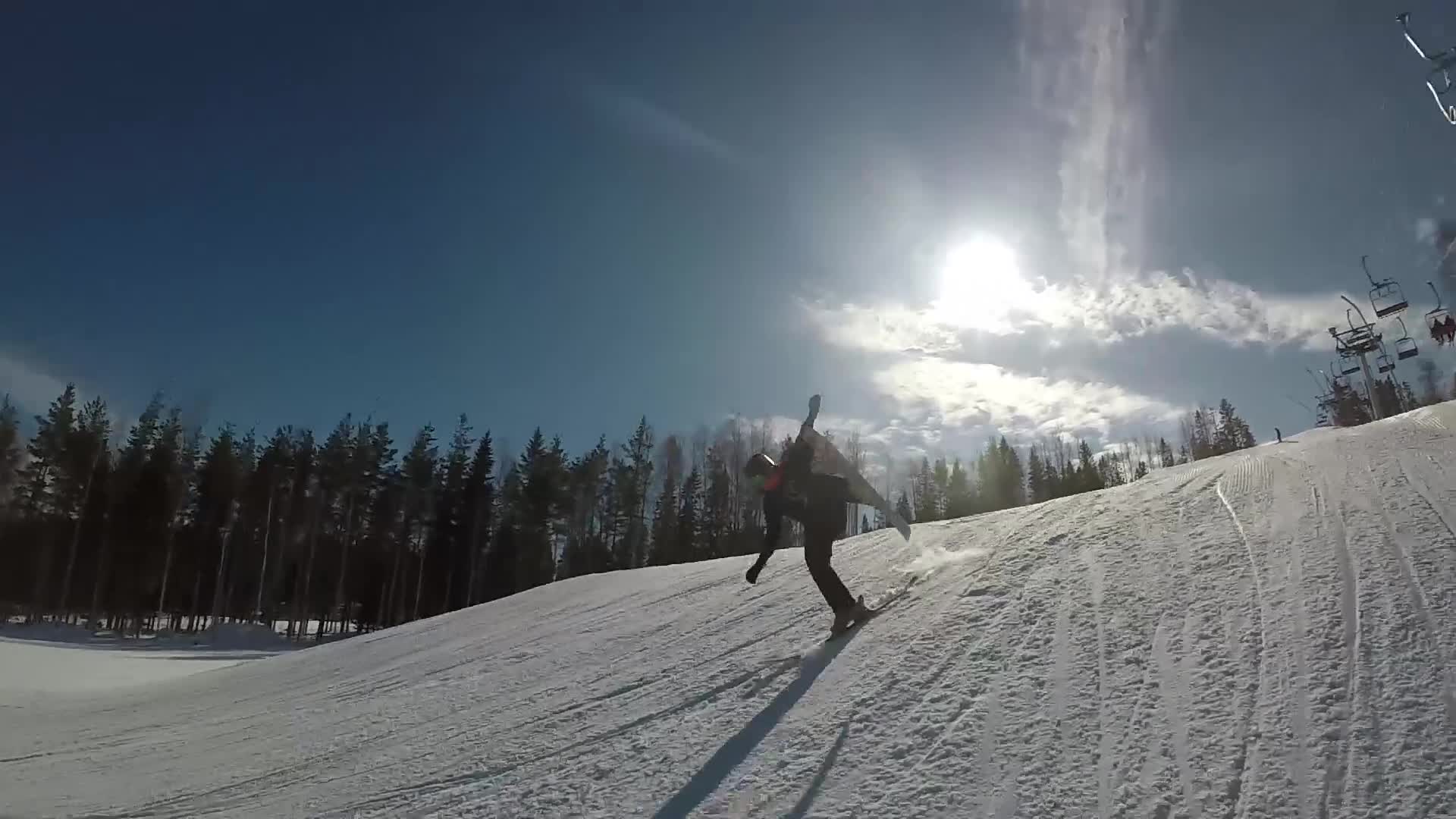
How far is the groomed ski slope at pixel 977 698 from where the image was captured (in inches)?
147

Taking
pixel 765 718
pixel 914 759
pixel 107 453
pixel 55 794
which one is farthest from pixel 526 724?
pixel 107 453

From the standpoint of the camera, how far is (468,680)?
27.8 ft

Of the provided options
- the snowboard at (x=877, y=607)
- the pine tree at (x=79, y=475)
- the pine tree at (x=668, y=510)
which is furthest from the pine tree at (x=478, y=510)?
the snowboard at (x=877, y=607)

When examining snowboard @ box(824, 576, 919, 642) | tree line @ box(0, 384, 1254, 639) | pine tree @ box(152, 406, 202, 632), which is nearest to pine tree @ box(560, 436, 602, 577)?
tree line @ box(0, 384, 1254, 639)

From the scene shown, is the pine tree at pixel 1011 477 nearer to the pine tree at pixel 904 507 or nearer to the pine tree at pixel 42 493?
the pine tree at pixel 904 507

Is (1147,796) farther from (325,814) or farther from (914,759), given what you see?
(325,814)

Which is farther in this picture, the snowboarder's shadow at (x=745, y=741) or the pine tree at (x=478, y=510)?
the pine tree at (x=478, y=510)

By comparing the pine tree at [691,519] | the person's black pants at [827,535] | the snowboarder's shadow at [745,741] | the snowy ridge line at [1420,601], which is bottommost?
the snowboarder's shadow at [745,741]

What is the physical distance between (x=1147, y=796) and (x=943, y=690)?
5.39ft

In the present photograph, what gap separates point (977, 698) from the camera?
4805 millimetres

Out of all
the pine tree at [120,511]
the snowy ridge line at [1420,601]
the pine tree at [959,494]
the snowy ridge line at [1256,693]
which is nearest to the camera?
the snowy ridge line at [1256,693]

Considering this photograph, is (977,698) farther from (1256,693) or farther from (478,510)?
(478,510)

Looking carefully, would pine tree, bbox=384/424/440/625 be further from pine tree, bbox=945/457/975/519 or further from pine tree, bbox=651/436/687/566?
pine tree, bbox=945/457/975/519

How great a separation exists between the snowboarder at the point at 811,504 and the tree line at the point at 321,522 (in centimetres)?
3120
